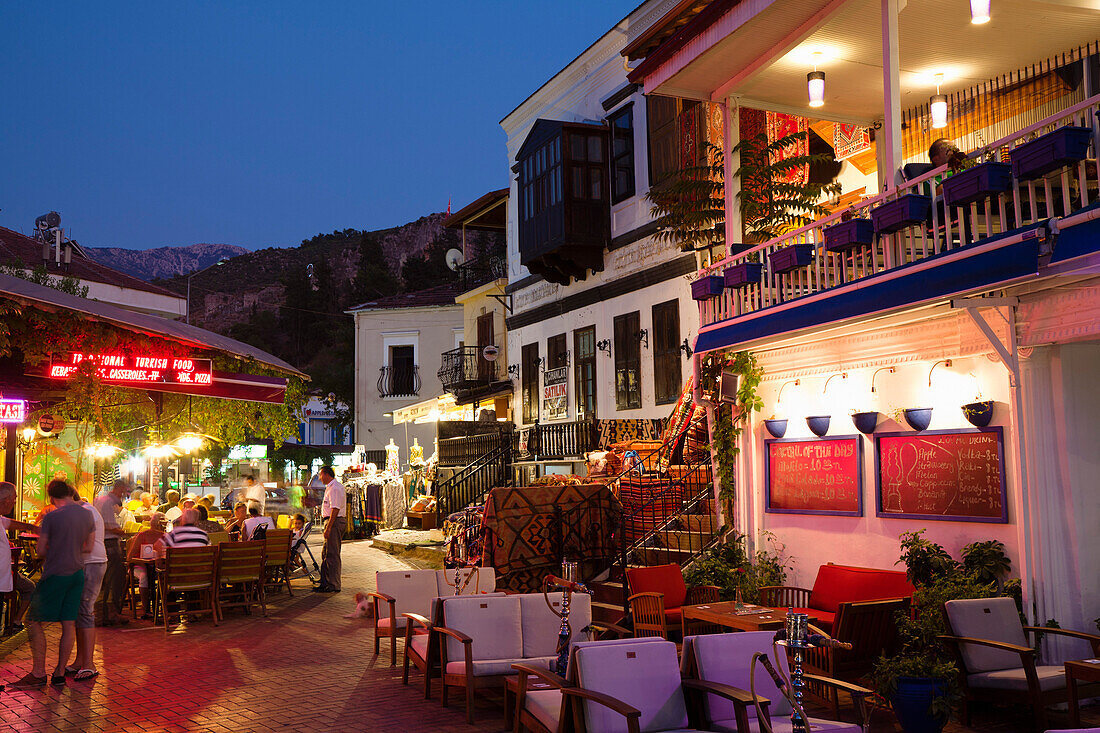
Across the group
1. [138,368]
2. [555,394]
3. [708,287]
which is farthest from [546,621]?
[555,394]

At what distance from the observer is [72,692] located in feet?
28.4

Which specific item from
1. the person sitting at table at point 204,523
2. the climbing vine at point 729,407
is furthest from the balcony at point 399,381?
the climbing vine at point 729,407

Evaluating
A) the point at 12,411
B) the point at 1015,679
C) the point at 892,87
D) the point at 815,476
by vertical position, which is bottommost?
the point at 1015,679

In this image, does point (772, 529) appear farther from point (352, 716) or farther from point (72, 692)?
point (72, 692)

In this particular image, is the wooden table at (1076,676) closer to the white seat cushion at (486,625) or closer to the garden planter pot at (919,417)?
the garden planter pot at (919,417)

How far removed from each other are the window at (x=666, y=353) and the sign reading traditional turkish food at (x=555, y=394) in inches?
157

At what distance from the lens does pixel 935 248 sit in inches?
325

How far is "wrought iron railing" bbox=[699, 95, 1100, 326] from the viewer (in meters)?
7.33

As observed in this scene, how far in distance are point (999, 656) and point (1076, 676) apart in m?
0.88

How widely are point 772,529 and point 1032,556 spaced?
4.14 m

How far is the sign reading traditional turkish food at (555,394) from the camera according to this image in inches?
889

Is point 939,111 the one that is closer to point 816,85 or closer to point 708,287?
point 816,85

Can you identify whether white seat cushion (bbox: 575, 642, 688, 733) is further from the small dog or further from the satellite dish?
the satellite dish

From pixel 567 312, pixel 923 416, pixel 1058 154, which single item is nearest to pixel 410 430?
pixel 567 312
